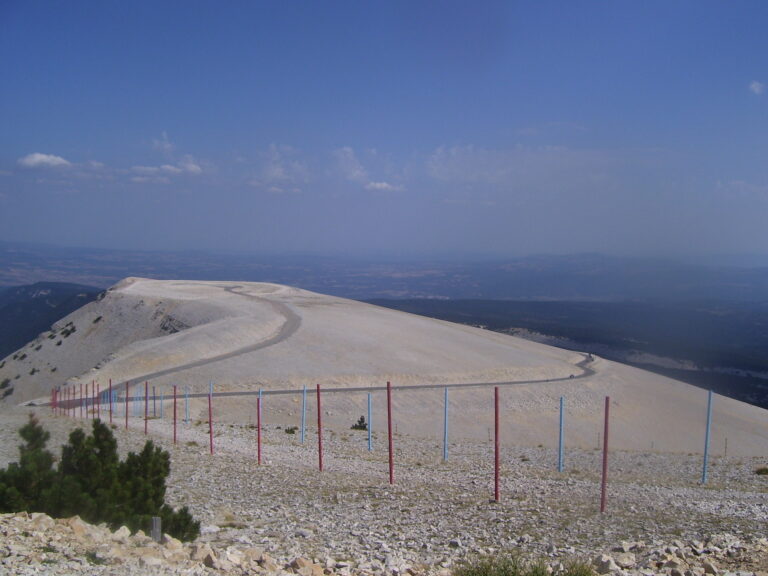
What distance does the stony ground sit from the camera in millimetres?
6965

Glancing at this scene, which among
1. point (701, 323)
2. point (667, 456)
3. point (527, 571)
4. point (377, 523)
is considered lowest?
point (701, 323)

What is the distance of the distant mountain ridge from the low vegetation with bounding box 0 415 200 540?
8746cm

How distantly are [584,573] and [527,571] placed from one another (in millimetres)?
527

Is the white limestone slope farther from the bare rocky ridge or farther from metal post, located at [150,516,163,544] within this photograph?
metal post, located at [150,516,163,544]

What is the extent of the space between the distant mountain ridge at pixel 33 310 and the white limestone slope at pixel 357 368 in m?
24.3

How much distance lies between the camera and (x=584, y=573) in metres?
6.56

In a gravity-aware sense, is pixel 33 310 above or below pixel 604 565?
below

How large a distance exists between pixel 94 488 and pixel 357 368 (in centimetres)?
3843

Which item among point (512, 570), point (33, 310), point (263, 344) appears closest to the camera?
point (512, 570)

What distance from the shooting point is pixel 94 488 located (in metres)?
8.88

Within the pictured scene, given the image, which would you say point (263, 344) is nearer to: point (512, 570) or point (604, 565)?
point (604, 565)

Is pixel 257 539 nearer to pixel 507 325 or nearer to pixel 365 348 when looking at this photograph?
pixel 365 348

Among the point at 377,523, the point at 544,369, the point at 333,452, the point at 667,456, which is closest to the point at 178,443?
the point at 333,452

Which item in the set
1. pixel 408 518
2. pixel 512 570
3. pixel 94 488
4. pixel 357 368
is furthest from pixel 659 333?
pixel 512 570
